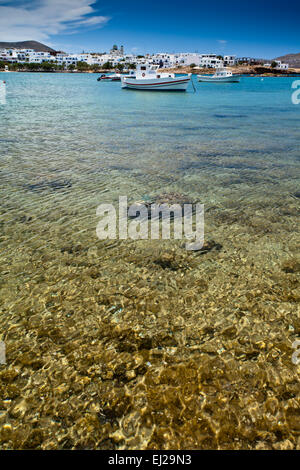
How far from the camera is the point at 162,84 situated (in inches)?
1928

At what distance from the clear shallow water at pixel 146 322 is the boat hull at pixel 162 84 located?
46.6m

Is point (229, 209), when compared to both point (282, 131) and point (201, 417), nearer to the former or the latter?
point (201, 417)

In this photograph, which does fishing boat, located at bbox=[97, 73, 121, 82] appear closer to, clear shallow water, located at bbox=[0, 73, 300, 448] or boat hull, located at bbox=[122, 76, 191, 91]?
boat hull, located at bbox=[122, 76, 191, 91]

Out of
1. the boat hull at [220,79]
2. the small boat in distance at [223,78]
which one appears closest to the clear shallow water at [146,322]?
the small boat in distance at [223,78]

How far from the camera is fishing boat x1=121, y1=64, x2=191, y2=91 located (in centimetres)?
4812

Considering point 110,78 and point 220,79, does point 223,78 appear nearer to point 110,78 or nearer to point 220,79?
point 220,79

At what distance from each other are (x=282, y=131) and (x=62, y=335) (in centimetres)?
1818

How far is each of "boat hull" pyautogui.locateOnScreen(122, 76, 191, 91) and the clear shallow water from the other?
46.6 meters

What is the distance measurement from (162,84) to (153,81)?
180 centimetres

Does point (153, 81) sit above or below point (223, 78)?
below

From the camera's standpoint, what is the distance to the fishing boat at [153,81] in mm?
48116

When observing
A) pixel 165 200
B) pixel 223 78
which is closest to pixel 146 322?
pixel 165 200

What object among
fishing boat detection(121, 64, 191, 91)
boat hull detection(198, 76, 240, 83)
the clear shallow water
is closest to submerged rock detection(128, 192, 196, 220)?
the clear shallow water
